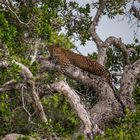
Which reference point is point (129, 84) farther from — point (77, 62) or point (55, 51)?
point (55, 51)

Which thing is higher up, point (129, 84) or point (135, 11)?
point (135, 11)

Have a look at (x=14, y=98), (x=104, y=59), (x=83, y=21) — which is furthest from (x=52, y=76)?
(x=83, y=21)

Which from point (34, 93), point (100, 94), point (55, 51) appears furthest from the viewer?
point (55, 51)

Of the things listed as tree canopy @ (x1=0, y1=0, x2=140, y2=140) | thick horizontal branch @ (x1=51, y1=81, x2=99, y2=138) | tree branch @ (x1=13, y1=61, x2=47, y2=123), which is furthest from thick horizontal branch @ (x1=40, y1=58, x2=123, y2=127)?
tree branch @ (x1=13, y1=61, x2=47, y2=123)

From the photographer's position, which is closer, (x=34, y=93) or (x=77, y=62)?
(x=34, y=93)

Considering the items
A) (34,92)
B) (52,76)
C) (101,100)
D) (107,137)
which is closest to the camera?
(107,137)

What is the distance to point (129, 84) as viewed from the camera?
14.4m

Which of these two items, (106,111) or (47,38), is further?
(106,111)

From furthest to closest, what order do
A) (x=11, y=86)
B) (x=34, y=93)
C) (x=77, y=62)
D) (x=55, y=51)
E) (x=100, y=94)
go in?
(x=55, y=51)
(x=77, y=62)
(x=100, y=94)
(x=11, y=86)
(x=34, y=93)

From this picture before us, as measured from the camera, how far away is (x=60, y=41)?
1466 cm

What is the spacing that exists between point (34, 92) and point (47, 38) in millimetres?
1448

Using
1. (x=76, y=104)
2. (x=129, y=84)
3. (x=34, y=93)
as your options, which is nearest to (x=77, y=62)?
(x=129, y=84)

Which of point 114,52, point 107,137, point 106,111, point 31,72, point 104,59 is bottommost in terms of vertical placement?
point 107,137

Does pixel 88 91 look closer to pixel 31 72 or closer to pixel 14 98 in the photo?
pixel 14 98
